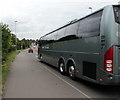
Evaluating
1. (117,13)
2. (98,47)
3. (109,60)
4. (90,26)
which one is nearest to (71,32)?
(90,26)

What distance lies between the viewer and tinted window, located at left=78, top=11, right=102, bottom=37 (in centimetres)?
599

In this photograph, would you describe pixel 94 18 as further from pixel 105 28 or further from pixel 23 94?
pixel 23 94

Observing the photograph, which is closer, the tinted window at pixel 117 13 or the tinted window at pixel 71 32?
the tinted window at pixel 117 13

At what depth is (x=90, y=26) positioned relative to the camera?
21.6 ft

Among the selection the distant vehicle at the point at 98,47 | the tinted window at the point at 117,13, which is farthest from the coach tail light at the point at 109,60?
the tinted window at the point at 117,13

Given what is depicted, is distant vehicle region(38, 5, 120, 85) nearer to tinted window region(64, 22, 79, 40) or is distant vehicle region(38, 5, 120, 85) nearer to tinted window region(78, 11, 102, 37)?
tinted window region(78, 11, 102, 37)

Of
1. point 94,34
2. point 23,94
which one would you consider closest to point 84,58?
point 94,34

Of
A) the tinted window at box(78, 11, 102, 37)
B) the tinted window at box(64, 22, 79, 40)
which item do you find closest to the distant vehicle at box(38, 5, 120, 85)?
the tinted window at box(78, 11, 102, 37)

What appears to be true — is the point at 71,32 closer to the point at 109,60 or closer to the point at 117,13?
the point at 117,13

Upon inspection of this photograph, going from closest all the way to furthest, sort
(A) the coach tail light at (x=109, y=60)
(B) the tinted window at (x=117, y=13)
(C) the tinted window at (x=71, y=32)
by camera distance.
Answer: (A) the coach tail light at (x=109, y=60) < (B) the tinted window at (x=117, y=13) < (C) the tinted window at (x=71, y=32)

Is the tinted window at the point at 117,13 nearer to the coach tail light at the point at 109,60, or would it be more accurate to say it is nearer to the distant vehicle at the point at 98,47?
the distant vehicle at the point at 98,47

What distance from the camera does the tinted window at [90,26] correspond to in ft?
19.7

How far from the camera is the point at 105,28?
17.7 feet

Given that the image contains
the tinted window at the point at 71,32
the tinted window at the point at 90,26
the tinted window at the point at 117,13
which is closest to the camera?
the tinted window at the point at 117,13
